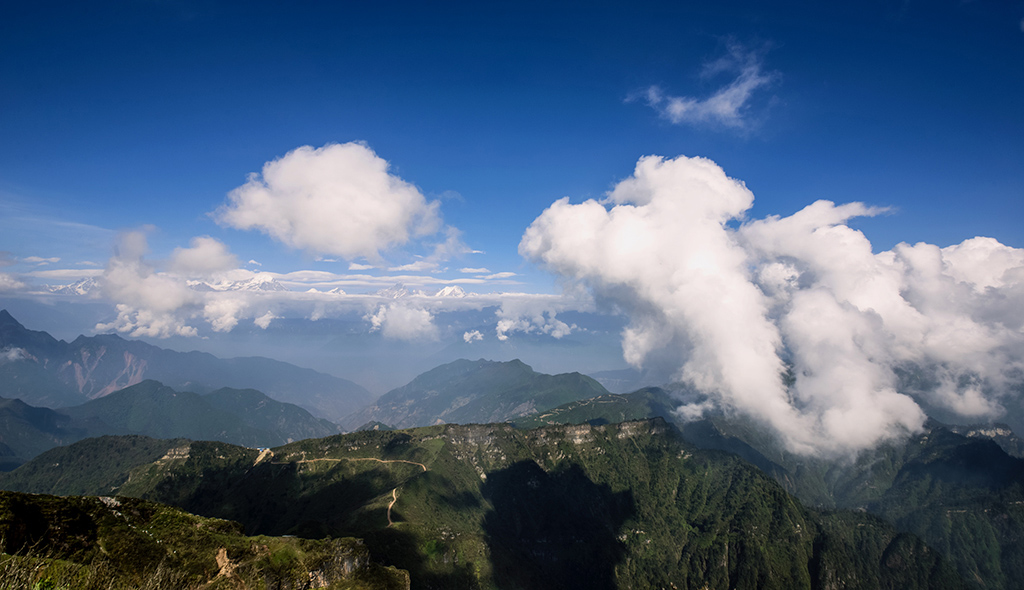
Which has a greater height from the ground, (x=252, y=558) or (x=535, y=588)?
(x=252, y=558)

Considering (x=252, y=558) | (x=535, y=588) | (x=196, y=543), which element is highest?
(x=196, y=543)

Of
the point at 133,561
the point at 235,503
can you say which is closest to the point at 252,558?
the point at 133,561

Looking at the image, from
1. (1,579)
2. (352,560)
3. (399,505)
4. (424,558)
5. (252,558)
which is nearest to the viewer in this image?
(1,579)

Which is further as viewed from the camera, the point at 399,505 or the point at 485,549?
the point at 399,505

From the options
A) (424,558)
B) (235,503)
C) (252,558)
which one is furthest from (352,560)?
(235,503)

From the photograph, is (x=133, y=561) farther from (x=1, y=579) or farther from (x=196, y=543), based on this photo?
(x=1, y=579)

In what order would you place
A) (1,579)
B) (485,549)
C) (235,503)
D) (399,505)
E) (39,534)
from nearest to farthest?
(1,579), (39,534), (485,549), (399,505), (235,503)
